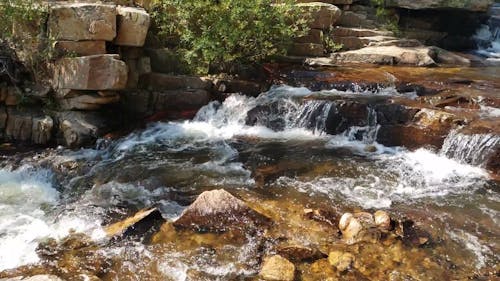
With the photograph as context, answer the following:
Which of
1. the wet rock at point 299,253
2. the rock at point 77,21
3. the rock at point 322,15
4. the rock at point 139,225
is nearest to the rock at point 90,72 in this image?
the rock at point 77,21

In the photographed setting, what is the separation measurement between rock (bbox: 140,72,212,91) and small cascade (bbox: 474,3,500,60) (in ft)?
33.6

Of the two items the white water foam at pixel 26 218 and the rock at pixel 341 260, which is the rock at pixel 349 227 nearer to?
the rock at pixel 341 260

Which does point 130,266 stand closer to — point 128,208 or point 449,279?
point 128,208

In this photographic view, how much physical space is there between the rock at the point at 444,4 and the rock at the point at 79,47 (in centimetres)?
1034

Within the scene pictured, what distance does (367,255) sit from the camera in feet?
16.1

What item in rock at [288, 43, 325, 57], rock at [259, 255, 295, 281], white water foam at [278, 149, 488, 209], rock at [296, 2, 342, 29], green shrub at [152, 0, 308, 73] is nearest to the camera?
rock at [259, 255, 295, 281]

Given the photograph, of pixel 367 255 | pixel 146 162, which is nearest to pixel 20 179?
pixel 146 162

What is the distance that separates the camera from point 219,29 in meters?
9.74

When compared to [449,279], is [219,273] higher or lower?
lower

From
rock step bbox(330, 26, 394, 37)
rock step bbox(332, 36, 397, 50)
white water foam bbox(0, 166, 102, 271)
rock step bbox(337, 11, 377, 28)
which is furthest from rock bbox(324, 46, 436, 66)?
white water foam bbox(0, 166, 102, 271)

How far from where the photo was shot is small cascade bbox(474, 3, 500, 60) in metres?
15.5

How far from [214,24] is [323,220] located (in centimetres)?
571

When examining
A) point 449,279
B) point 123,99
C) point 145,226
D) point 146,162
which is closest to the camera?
point 449,279

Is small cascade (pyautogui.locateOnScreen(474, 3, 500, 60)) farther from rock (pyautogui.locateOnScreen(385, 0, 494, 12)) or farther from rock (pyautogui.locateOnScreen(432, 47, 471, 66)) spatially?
rock (pyautogui.locateOnScreen(432, 47, 471, 66))
